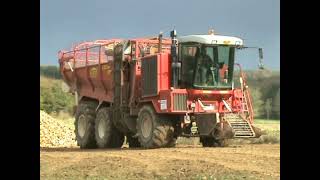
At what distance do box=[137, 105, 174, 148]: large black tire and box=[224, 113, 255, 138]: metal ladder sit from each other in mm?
1509

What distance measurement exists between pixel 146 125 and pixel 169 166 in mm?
4693

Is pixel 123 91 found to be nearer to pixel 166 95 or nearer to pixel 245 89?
pixel 166 95

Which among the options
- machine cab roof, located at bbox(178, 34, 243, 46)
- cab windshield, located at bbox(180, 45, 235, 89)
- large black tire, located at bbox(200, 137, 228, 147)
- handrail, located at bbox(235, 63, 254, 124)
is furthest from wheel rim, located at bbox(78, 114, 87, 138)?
handrail, located at bbox(235, 63, 254, 124)

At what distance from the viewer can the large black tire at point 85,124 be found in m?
18.6

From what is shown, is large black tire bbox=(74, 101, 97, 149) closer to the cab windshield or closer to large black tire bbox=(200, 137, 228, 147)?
large black tire bbox=(200, 137, 228, 147)

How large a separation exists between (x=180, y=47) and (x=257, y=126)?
9.65 ft

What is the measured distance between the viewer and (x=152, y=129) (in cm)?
1557

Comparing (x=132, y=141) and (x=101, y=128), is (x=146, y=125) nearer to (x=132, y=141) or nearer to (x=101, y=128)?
(x=132, y=141)

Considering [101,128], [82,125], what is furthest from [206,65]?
[82,125]

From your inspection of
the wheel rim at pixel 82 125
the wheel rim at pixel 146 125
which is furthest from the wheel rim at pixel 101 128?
the wheel rim at pixel 146 125

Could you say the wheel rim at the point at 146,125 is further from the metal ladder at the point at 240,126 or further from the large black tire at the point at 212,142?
the metal ladder at the point at 240,126

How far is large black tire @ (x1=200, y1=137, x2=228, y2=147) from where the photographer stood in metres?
16.4
